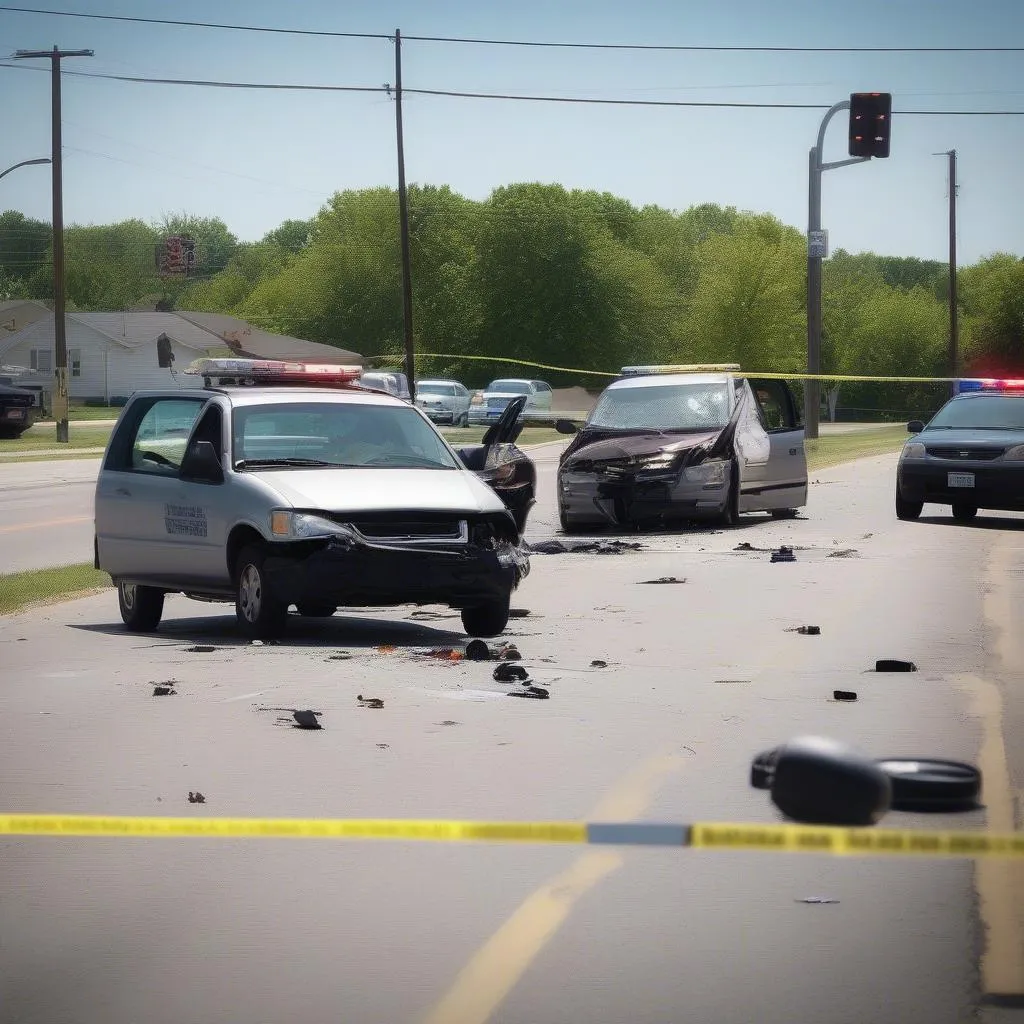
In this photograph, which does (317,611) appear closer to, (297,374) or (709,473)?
(297,374)

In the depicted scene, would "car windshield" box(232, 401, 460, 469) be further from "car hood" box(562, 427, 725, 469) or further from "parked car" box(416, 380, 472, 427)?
"parked car" box(416, 380, 472, 427)

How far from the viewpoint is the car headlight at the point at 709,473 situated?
2236 cm

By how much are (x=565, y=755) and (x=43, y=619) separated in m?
7.13

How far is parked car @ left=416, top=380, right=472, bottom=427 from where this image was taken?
6775 centimetres

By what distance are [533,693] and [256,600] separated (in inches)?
105

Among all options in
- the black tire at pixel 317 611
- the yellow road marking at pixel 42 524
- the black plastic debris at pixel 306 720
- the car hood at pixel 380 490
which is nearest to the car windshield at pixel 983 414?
the yellow road marking at pixel 42 524

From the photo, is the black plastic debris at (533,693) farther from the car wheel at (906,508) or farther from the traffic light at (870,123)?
the traffic light at (870,123)

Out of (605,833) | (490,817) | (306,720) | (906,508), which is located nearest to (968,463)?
(906,508)

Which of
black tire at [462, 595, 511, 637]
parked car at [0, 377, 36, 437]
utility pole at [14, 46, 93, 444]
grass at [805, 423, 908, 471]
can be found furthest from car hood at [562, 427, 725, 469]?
parked car at [0, 377, 36, 437]

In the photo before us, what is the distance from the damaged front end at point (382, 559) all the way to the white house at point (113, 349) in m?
91.5

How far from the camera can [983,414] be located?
2500cm

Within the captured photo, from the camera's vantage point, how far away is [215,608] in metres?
15.5

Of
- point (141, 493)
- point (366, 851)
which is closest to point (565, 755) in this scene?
point (366, 851)

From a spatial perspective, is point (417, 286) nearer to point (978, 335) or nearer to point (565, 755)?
point (978, 335)
